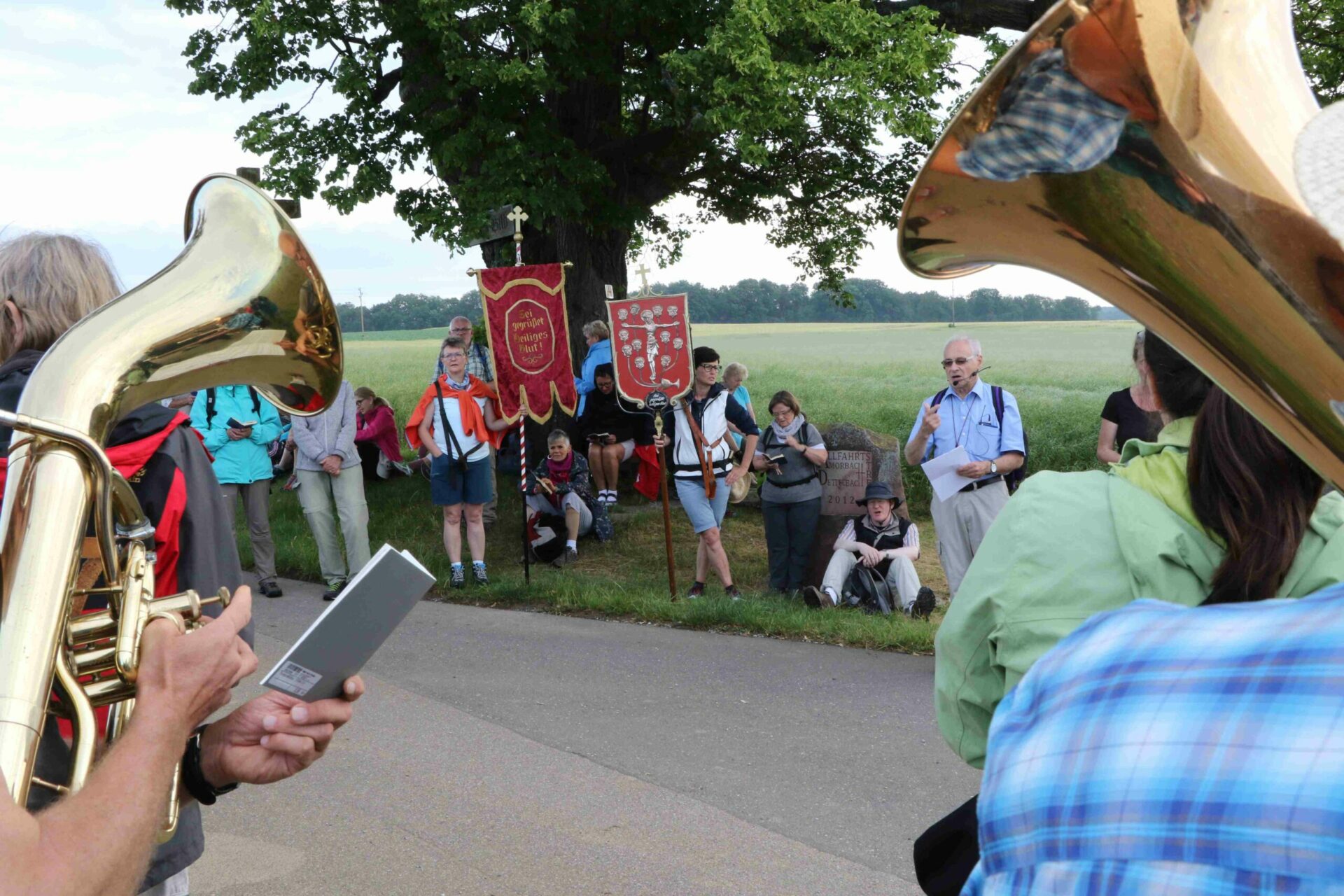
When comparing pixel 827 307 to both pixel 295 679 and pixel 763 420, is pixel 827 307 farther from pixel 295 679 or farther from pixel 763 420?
pixel 295 679

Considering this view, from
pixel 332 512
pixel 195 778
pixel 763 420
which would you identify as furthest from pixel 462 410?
pixel 763 420

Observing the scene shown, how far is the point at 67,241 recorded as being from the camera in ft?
6.28

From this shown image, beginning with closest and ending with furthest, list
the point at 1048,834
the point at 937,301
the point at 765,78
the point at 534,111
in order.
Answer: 1. the point at 1048,834
2. the point at 765,78
3. the point at 534,111
4. the point at 937,301

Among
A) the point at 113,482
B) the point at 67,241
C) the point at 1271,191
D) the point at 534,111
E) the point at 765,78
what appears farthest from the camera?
the point at 534,111

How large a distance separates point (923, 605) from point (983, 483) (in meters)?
1.23

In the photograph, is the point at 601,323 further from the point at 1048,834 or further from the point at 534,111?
the point at 1048,834

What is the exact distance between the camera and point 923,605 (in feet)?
23.5

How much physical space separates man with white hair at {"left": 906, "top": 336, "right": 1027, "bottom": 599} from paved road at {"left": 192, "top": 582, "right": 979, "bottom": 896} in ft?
2.53

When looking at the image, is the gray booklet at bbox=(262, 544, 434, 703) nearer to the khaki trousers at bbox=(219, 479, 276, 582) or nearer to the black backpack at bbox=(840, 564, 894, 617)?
the black backpack at bbox=(840, 564, 894, 617)

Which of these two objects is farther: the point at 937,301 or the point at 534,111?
the point at 937,301

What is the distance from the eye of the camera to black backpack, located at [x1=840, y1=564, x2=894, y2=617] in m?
7.36

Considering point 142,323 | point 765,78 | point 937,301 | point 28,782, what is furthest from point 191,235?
point 937,301

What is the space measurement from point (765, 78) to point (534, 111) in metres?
2.61

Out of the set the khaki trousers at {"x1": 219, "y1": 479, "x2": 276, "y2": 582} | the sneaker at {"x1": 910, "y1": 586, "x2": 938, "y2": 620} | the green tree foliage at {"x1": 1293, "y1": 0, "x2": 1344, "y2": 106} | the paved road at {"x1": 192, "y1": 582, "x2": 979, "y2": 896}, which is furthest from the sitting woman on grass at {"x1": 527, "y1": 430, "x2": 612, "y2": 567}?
the green tree foliage at {"x1": 1293, "y1": 0, "x2": 1344, "y2": 106}
